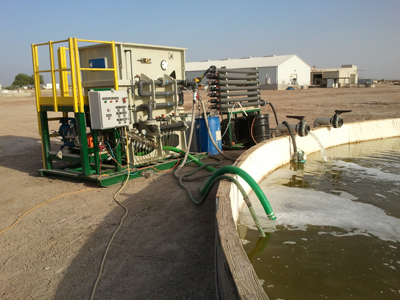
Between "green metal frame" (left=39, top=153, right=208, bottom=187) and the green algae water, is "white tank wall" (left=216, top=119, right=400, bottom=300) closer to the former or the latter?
the green algae water

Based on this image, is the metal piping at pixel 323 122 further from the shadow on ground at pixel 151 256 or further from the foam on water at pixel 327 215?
the shadow on ground at pixel 151 256

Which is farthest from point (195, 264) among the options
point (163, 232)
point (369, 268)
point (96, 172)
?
point (96, 172)

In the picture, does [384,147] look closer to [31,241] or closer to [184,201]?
[184,201]

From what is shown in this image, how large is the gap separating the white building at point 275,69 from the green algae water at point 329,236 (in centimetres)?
4204

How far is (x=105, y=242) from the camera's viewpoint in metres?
4.34

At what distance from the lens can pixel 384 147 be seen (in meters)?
10.7

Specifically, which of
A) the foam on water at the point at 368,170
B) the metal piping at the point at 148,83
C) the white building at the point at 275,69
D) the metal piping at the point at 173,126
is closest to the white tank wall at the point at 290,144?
the foam on water at the point at 368,170

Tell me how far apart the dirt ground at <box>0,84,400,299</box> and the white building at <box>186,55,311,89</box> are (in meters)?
43.9

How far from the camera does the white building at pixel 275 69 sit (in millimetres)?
49344

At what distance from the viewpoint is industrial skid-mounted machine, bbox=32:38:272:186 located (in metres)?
6.48

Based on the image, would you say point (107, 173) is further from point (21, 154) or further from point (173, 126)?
point (21, 154)

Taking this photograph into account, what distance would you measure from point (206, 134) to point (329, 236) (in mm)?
4712

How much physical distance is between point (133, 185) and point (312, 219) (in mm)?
3217

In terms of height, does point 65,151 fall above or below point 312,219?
above
